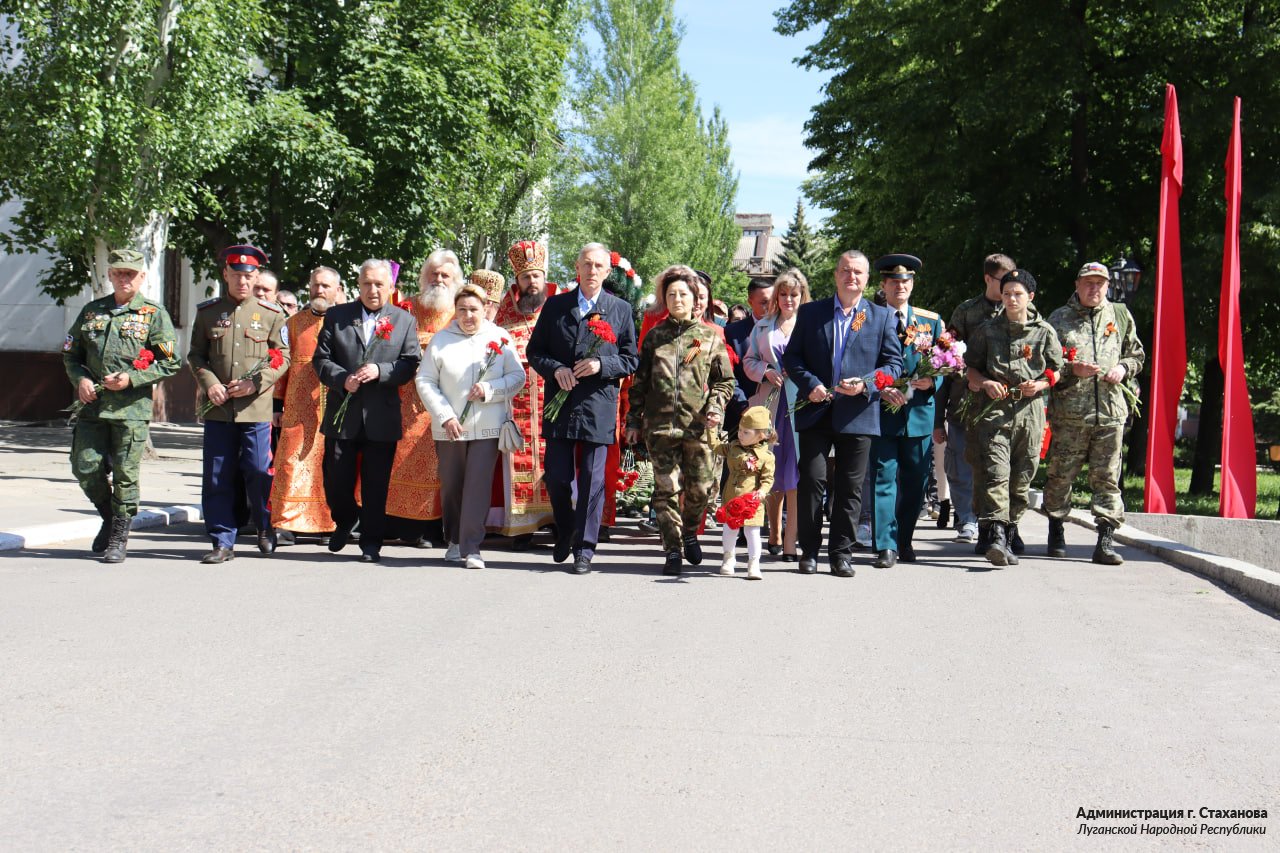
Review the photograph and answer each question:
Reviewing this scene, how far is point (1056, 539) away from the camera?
10.8 metres

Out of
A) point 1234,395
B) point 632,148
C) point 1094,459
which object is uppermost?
point 632,148

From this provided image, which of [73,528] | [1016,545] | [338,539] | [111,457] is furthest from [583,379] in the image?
[73,528]

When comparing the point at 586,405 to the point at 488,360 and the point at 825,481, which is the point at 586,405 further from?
the point at 825,481

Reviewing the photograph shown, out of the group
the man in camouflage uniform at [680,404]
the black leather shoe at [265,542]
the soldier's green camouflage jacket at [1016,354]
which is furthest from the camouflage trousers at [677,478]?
the black leather shoe at [265,542]

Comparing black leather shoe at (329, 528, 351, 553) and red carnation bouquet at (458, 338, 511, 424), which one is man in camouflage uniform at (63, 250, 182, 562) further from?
red carnation bouquet at (458, 338, 511, 424)

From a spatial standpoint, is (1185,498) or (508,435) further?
(1185,498)

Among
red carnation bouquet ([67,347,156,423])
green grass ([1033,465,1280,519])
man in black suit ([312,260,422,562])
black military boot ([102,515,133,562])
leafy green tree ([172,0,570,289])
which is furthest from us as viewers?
leafy green tree ([172,0,570,289])

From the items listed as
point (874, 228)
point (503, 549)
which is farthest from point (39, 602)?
point (874, 228)

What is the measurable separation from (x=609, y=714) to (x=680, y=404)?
14.0 feet

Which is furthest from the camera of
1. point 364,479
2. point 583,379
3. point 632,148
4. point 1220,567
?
point 632,148

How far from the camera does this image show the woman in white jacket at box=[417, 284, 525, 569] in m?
9.23

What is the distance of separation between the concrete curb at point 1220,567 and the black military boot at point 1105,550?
48 cm

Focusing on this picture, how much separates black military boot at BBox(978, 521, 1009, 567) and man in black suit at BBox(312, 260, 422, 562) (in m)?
4.32

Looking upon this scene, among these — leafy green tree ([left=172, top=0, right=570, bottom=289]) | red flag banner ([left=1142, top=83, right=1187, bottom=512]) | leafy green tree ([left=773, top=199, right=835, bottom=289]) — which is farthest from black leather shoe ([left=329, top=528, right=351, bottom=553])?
leafy green tree ([left=773, top=199, right=835, bottom=289])
